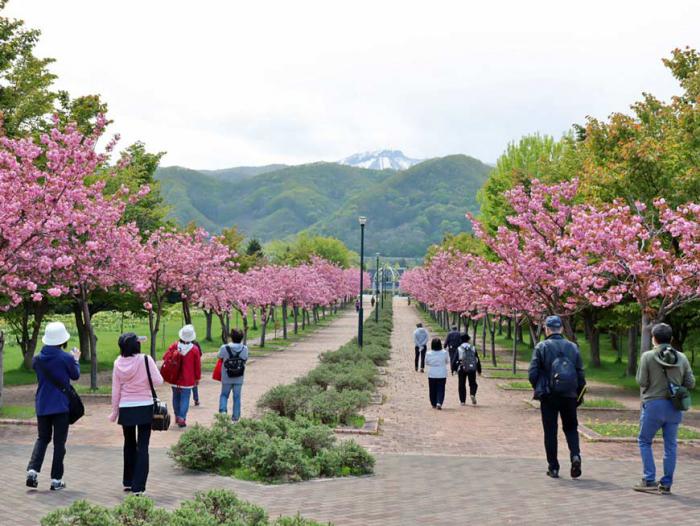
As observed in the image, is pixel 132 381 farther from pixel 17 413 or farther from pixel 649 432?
pixel 17 413

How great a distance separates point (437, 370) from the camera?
1700 centimetres

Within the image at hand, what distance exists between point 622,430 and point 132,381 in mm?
Result: 8826

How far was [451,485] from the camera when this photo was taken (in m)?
8.93

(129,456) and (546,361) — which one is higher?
(546,361)

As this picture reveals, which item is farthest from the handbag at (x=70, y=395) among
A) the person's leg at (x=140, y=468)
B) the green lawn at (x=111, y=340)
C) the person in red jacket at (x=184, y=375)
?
the green lawn at (x=111, y=340)

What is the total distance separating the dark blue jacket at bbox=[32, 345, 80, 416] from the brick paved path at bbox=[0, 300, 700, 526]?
2.81ft

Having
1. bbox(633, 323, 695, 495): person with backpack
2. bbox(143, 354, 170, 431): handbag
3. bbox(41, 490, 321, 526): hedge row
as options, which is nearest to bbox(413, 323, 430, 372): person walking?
bbox(633, 323, 695, 495): person with backpack

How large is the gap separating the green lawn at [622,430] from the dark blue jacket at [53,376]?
8.74 m

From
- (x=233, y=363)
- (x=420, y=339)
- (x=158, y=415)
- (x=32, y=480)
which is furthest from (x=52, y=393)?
(x=420, y=339)

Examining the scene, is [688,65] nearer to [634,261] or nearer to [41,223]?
[634,261]

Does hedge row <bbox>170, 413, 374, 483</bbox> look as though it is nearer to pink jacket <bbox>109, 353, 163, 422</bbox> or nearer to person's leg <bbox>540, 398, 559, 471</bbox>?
pink jacket <bbox>109, 353, 163, 422</bbox>

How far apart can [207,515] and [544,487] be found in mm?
4266

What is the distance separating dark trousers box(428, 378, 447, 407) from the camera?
17.3 metres

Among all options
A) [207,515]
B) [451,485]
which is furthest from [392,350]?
[207,515]
